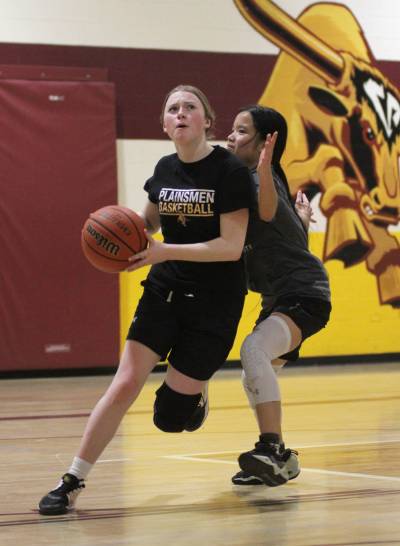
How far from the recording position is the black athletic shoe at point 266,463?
389 centimetres

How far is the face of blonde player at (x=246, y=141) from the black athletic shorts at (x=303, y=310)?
23.4 inches

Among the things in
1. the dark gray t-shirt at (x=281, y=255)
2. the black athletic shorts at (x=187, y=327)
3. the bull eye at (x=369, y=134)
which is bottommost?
the black athletic shorts at (x=187, y=327)

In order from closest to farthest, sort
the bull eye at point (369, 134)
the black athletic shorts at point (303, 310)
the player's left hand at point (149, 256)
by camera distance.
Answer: the player's left hand at point (149, 256)
the black athletic shorts at point (303, 310)
the bull eye at point (369, 134)

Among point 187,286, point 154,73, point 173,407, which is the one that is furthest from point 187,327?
point 154,73

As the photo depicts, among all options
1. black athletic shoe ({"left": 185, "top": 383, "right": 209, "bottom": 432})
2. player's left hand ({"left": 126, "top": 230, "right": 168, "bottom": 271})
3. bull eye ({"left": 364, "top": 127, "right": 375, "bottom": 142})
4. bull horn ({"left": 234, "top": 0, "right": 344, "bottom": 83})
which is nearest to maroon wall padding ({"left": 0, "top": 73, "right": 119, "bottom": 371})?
bull horn ({"left": 234, "top": 0, "right": 344, "bottom": 83})

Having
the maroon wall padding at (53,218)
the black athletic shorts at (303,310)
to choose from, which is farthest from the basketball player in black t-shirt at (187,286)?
the maroon wall padding at (53,218)

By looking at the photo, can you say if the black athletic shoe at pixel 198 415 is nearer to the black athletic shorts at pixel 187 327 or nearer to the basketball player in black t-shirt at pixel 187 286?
the basketball player in black t-shirt at pixel 187 286

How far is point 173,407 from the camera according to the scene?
392 centimetres

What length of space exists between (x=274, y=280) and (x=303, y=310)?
176mm

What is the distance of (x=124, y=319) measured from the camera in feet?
29.9

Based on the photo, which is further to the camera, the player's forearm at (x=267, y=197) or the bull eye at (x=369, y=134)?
the bull eye at (x=369, y=134)

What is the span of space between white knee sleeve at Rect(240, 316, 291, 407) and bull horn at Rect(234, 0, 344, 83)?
5874 millimetres

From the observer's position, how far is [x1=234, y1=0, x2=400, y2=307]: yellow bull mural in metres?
9.61

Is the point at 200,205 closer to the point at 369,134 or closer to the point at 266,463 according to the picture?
the point at 266,463
